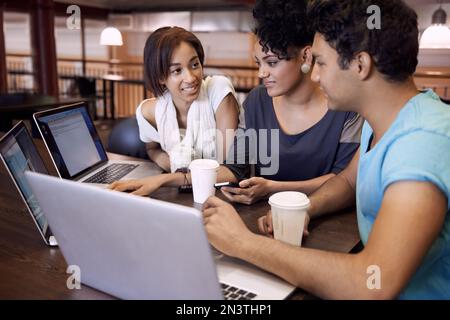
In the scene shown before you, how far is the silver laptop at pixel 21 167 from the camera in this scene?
107 centimetres

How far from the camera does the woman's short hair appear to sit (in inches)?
75.2

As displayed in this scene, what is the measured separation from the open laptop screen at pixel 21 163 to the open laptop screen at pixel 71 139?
0.35 meters

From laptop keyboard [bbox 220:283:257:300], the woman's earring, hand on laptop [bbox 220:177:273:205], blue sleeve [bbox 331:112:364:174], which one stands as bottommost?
laptop keyboard [bbox 220:283:257:300]

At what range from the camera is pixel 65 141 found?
1.71 m

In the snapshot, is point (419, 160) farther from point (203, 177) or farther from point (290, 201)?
point (203, 177)

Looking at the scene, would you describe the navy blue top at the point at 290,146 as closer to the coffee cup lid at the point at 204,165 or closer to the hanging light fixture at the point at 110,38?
the coffee cup lid at the point at 204,165

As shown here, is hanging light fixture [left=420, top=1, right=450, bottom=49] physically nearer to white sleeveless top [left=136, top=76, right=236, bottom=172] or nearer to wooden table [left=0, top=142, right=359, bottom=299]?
white sleeveless top [left=136, top=76, right=236, bottom=172]

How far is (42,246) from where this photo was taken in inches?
44.1

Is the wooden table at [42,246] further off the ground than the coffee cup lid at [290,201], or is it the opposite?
the coffee cup lid at [290,201]

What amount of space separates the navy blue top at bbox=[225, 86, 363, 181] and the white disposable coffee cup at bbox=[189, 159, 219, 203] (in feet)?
0.89

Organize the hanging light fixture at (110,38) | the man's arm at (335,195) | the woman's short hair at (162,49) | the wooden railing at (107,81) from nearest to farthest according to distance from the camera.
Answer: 1. the man's arm at (335,195)
2. the woman's short hair at (162,49)
3. the hanging light fixture at (110,38)
4. the wooden railing at (107,81)

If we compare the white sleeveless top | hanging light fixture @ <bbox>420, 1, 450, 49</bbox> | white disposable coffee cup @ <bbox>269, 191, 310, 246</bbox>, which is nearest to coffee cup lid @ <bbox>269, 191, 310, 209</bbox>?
white disposable coffee cup @ <bbox>269, 191, 310, 246</bbox>

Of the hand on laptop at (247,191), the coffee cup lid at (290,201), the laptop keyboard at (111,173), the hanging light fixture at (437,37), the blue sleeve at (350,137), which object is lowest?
the laptop keyboard at (111,173)

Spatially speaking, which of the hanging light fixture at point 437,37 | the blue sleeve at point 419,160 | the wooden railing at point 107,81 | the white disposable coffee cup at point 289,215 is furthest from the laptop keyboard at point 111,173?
the wooden railing at point 107,81
